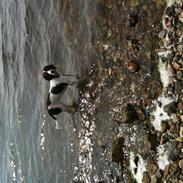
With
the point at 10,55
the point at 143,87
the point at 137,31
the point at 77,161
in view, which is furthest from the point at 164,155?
the point at 10,55

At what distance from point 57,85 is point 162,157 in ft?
12.1

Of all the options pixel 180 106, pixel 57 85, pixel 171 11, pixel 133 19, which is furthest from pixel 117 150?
pixel 171 11

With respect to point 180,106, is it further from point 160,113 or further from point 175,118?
point 160,113

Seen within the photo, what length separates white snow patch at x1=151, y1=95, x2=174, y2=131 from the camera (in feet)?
34.0

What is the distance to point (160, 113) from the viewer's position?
10.5 m

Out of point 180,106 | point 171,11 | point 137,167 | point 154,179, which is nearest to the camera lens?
point 180,106

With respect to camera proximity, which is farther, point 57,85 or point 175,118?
point 57,85

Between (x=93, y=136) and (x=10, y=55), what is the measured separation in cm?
600

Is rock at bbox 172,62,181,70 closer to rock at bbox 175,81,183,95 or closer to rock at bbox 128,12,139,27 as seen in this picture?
rock at bbox 175,81,183,95

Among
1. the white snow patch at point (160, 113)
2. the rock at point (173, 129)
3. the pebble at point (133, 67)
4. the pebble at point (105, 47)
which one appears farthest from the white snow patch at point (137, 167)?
the pebble at point (105, 47)

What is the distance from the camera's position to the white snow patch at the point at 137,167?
1091 cm

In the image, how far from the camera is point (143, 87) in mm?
11039

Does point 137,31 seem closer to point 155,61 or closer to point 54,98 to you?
point 155,61

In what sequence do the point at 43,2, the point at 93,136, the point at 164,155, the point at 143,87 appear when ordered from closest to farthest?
the point at 164,155, the point at 143,87, the point at 93,136, the point at 43,2
